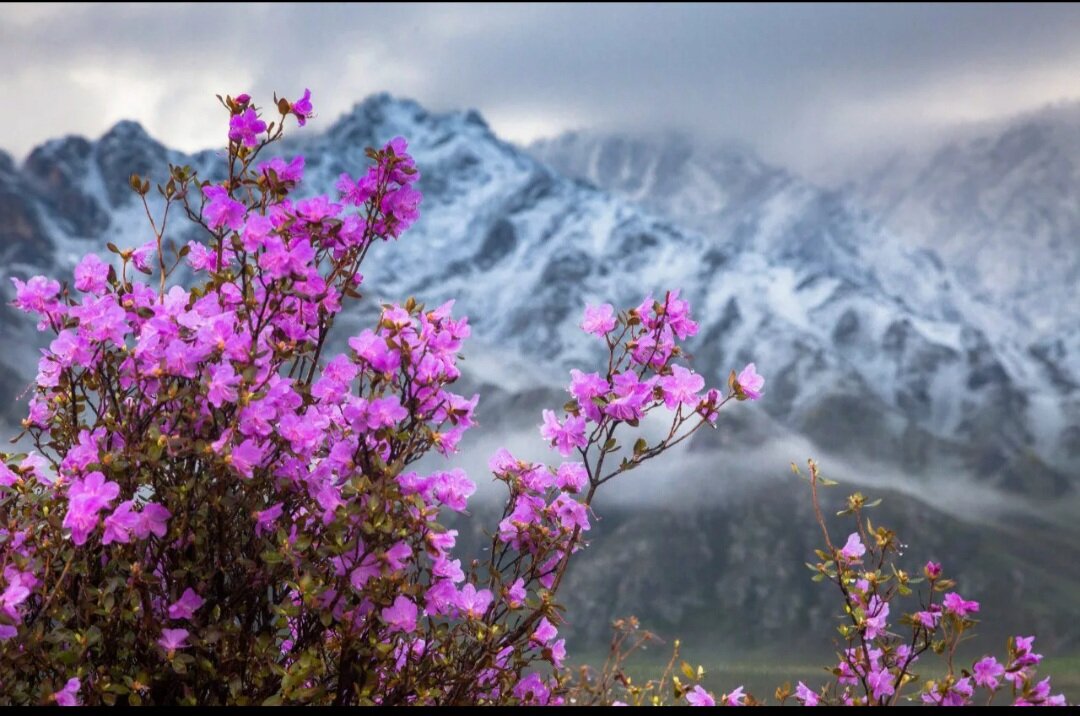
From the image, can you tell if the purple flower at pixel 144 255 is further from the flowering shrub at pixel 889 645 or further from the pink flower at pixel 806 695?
the pink flower at pixel 806 695

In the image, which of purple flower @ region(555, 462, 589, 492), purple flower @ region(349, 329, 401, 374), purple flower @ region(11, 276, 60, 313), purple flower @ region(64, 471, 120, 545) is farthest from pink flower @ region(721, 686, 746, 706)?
purple flower @ region(11, 276, 60, 313)

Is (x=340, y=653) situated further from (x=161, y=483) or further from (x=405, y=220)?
(x=405, y=220)

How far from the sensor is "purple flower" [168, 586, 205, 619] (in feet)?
13.2

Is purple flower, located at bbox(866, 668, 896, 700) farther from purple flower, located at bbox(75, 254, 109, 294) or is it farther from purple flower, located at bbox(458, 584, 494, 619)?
purple flower, located at bbox(75, 254, 109, 294)

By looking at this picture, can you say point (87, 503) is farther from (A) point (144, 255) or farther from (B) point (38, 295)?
(A) point (144, 255)

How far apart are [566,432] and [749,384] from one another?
79 cm

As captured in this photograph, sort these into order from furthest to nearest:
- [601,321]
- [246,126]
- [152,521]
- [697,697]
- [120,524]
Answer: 1. [697,697]
2. [601,321]
3. [246,126]
4. [152,521]
5. [120,524]

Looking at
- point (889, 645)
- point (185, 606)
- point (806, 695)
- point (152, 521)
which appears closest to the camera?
point (152, 521)

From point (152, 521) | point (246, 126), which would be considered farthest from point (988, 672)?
point (246, 126)

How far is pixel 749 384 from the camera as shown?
4523 mm

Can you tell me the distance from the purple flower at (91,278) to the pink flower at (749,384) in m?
2.69

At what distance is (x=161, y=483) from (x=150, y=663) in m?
0.73

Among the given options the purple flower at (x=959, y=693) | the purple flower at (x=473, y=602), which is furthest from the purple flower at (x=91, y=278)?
the purple flower at (x=959, y=693)
